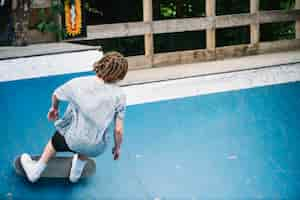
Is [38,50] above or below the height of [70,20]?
below

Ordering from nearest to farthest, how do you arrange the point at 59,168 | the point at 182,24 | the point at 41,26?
the point at 59,168 → the point at 41,26 → the point at 182,24

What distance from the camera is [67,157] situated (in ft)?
14.3

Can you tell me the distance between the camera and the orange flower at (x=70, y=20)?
231 inches

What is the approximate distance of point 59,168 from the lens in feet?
13.9

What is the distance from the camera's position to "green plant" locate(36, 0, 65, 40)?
5.86m

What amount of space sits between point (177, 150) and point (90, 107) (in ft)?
4.38

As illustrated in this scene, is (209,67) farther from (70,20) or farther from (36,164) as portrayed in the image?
(36,164)

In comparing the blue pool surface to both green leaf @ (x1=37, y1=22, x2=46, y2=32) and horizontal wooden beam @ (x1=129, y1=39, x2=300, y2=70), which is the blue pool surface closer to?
green leaf @ (x1=37, y1=22, x2=46, y2=32)

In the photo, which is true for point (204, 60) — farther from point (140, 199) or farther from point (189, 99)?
point (140, 199)

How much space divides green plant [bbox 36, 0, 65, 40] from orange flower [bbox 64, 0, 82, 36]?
0.06 meters

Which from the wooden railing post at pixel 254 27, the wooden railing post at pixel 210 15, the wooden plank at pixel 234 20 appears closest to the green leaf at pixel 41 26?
the wooden railing post at pixel 210 15

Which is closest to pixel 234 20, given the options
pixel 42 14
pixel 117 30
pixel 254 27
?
pixel 254 27

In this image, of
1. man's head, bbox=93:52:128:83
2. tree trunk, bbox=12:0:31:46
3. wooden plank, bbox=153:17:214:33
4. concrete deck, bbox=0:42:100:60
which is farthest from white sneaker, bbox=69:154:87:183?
wooden plank, bbox=153:17:214:33

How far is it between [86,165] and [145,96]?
5.02ft
